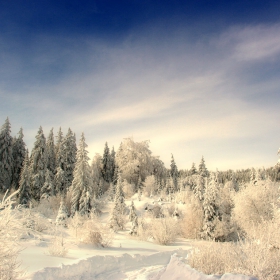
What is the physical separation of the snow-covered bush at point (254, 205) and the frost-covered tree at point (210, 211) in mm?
3266

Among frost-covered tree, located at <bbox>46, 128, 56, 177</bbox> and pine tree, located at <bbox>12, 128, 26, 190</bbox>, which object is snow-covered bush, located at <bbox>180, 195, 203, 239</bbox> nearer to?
frost-covered tree, located at <bbox>46, 128, 56, 177</bbox>

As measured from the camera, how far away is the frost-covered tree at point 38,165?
39625mm

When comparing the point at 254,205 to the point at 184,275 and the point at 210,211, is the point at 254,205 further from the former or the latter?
the point at 184,275

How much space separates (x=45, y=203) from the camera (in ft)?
109

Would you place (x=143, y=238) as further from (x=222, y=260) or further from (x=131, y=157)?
(x=131, y=157)

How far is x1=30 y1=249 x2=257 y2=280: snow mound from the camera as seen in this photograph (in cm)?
682

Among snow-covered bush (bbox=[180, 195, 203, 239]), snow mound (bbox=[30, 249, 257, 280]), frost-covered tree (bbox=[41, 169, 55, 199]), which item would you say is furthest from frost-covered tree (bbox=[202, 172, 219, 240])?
frost-covered tree (bbox=[41, 169, 55, 199])

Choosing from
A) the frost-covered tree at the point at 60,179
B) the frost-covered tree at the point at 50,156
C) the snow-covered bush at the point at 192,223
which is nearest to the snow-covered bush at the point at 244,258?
the snow-covered bush at the point at 192,223

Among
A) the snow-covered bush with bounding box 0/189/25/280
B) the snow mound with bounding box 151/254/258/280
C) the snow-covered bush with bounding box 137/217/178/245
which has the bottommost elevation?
the snow-covered bush with bounding box 137/217/178/245

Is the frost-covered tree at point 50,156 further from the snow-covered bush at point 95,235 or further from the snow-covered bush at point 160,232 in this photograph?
the snow-covered bush at point 95,235

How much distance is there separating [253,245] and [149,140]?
4857 centimetres

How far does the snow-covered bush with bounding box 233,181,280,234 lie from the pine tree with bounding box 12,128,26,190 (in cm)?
3360

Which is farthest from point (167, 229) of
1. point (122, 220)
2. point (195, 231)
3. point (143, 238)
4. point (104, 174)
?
point (104, 174)

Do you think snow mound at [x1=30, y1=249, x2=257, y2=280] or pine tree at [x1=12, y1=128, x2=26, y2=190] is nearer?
snow mound at [x1=30, y1=249, x2=257, y2=280]
